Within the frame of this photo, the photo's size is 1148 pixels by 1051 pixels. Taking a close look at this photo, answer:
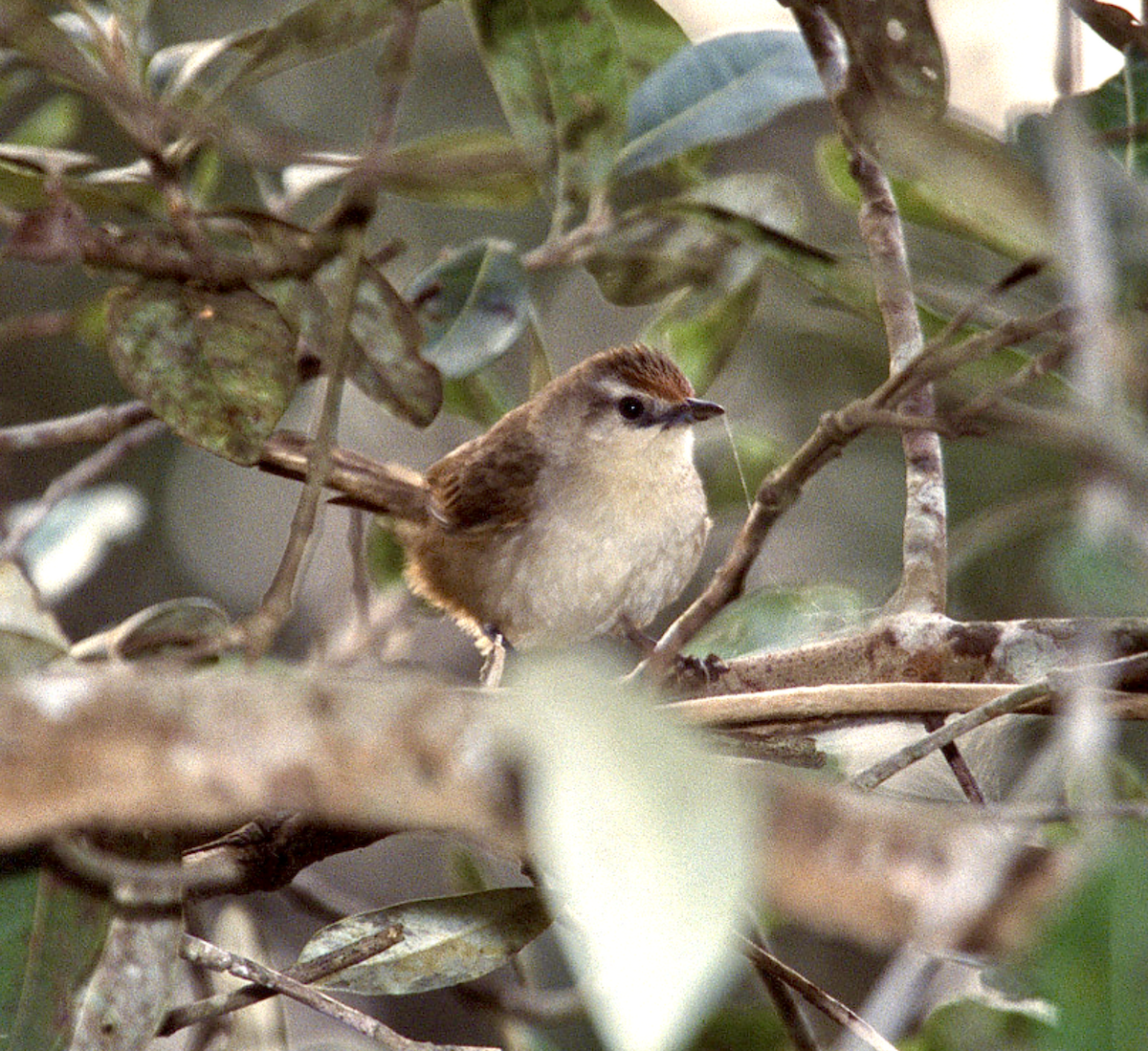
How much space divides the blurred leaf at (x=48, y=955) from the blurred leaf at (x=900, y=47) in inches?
51.8

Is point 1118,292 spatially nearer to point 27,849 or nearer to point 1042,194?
point 1042,194

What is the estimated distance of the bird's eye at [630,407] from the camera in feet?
11.4

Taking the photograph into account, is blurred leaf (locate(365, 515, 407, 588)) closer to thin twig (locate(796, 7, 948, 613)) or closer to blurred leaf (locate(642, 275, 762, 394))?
blurred leaf (locate(642, 275, 762, 394))

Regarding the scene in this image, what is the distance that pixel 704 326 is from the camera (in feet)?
9.72

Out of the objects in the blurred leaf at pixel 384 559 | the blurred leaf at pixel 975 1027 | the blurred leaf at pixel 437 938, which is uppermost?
the blurred leaf at pixel 437 938

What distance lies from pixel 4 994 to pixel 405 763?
889mm

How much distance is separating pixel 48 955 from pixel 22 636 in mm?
377

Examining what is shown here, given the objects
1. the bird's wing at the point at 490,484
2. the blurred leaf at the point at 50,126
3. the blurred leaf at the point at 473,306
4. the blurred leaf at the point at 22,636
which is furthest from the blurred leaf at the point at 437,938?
the blurred leaf at the point at 50,126

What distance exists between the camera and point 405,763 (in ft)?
2.98

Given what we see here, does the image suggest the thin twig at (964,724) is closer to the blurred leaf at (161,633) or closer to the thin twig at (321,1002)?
the thin twig at (321,1002)

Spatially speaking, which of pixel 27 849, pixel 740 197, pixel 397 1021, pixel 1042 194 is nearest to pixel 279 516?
pixel 397 1021

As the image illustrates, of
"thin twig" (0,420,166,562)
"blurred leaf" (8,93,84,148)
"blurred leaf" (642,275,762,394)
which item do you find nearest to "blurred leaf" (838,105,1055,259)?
"blurred leaf" (642,275,762,394)

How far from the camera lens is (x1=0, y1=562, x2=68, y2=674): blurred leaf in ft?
5.62

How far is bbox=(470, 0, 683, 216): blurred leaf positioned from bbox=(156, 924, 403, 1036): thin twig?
1.20 m
